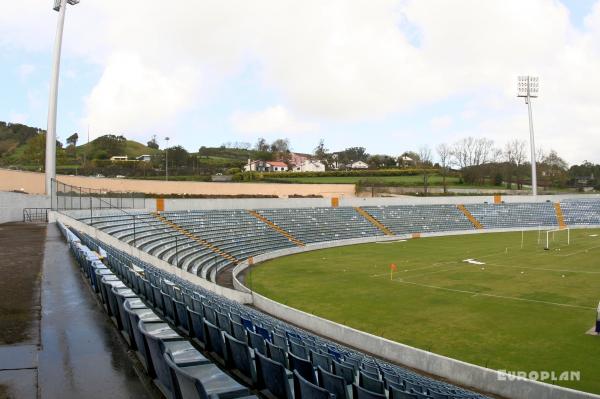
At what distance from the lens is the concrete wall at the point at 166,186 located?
42031 millimetres

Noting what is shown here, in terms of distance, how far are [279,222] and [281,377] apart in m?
43.4

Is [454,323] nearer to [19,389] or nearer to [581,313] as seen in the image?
[581,313]

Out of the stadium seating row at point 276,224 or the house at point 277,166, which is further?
the house at point 277,166

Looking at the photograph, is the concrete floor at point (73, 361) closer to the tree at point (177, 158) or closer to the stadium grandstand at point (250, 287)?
the stadium grandstand at point (250, 287)

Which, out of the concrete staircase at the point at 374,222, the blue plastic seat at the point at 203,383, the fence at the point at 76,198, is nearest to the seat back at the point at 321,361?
the blue plastic seat at the point at 203,383

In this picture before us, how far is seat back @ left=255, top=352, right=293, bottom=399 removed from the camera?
4.95 meters

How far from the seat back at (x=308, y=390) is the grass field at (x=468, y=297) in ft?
36.2

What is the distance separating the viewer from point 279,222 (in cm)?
4838

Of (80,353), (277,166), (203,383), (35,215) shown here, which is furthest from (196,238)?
(277,166)

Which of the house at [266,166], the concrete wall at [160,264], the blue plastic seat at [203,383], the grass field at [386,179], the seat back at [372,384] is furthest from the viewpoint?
the house at [266,166]

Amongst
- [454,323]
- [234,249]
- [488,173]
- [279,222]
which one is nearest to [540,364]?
[454,323]

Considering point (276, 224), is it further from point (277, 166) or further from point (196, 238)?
point (277, 166)

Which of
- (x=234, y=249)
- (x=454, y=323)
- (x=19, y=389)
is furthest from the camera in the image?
(x=234, y=249)

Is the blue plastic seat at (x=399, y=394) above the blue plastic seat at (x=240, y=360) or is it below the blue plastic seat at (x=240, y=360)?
below
